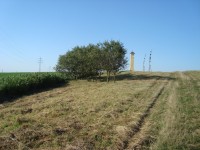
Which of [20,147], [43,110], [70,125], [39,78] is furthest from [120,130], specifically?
[39,78]

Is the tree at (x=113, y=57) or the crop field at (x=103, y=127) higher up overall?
the tree at (x=113, y=57)

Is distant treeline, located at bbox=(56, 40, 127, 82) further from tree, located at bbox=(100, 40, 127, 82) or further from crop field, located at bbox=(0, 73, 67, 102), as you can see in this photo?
crop field, located at bbox=(0, 73, 67, 102)

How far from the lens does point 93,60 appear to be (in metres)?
31.2

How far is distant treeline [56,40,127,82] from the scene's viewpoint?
30.6 meters

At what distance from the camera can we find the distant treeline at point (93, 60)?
100 ft

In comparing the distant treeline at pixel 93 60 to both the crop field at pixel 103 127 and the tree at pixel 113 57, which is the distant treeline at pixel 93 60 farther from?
the crop field at pixel 103 127

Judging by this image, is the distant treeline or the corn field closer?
the corn field

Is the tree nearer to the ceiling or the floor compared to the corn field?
nearer to the ceiling

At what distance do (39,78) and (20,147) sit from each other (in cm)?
1853

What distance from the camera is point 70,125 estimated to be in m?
9.22

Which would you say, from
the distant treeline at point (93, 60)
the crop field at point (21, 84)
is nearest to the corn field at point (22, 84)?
the crop field at point (21, 84)

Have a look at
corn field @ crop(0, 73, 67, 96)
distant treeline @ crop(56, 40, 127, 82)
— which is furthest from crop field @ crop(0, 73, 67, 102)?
distant treeline @ crop(56, 40, 127, 82)

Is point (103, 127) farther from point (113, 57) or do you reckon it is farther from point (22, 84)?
point (113, 57)

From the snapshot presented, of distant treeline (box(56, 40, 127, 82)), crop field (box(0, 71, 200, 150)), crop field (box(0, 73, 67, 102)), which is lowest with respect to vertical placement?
crop field (box(0, 71, 200, 150))
